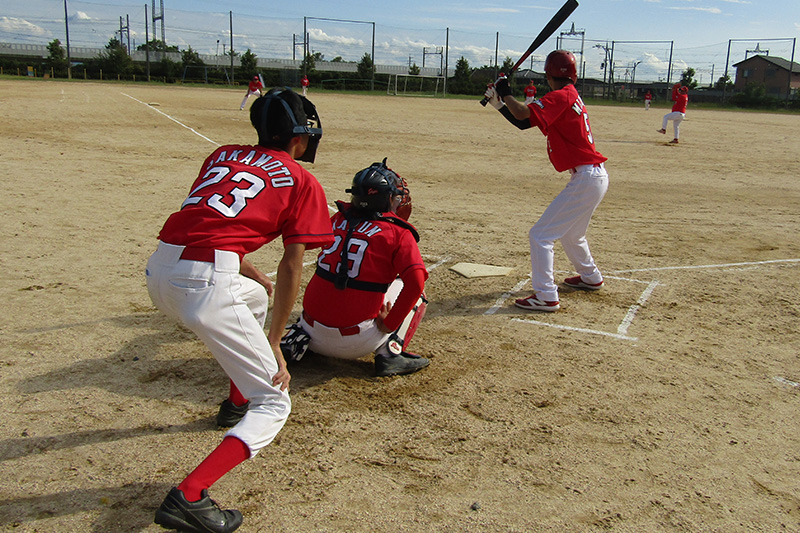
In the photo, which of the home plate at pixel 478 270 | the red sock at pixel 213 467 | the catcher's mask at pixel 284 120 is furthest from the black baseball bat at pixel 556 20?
the red sock at pixel 213 467

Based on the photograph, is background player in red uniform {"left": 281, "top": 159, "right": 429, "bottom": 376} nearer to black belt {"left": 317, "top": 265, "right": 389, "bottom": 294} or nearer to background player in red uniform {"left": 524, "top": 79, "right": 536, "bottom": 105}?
black belt {"left": 317, "top": 265, "right": 389, "bottom": 294}

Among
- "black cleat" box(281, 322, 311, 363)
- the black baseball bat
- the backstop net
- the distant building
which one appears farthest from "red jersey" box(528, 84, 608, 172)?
the distant building

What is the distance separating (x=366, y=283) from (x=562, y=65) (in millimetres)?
2781

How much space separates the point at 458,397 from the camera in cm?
387

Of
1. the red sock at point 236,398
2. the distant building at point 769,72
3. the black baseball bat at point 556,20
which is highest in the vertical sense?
the distant building at point 769,72

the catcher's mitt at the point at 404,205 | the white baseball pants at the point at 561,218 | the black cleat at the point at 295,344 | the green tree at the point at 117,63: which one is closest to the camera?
the black cleat at the point at 295,344

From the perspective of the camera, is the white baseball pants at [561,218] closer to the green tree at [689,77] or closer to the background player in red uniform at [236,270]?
the background player in red uniform at [236,270]

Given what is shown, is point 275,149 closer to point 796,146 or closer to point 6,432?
point 6,432

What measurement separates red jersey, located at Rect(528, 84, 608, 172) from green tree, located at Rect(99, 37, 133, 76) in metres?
59.7

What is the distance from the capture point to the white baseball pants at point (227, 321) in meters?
2.48

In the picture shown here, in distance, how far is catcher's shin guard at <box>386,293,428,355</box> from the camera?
412 centimetres

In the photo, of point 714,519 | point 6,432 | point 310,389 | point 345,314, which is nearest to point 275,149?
point 345,314

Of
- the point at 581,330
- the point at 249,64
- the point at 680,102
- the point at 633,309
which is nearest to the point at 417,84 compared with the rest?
the point at 249,64

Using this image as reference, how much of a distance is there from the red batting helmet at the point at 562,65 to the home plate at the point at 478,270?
2057 millimetres
